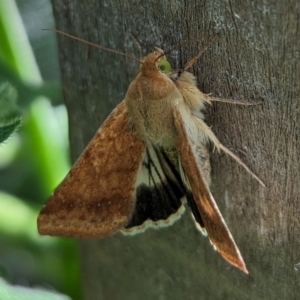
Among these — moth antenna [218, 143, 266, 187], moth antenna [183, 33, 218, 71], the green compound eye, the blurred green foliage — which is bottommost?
the blurred green foliage

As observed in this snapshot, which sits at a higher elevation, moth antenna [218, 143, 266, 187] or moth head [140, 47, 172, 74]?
moth head [140, 47, 172, 74]

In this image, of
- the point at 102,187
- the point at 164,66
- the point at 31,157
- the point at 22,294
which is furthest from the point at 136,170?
the point at 31,157

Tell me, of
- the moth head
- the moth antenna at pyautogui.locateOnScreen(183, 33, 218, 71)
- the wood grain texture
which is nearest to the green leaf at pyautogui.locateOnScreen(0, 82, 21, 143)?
the wood grain texture

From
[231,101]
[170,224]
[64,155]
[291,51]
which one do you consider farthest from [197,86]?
[64,155]

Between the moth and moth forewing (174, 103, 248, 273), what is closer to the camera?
moth forewing (174, 103, 248, 273)

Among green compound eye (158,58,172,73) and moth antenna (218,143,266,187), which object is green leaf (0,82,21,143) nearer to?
green compound eye (158,58,172,73)

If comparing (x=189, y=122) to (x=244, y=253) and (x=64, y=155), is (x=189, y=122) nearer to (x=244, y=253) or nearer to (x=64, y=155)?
(x=244, y=253)

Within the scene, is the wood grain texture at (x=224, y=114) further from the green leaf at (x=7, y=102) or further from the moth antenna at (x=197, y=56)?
the green leaf at (x=7, y=102)
